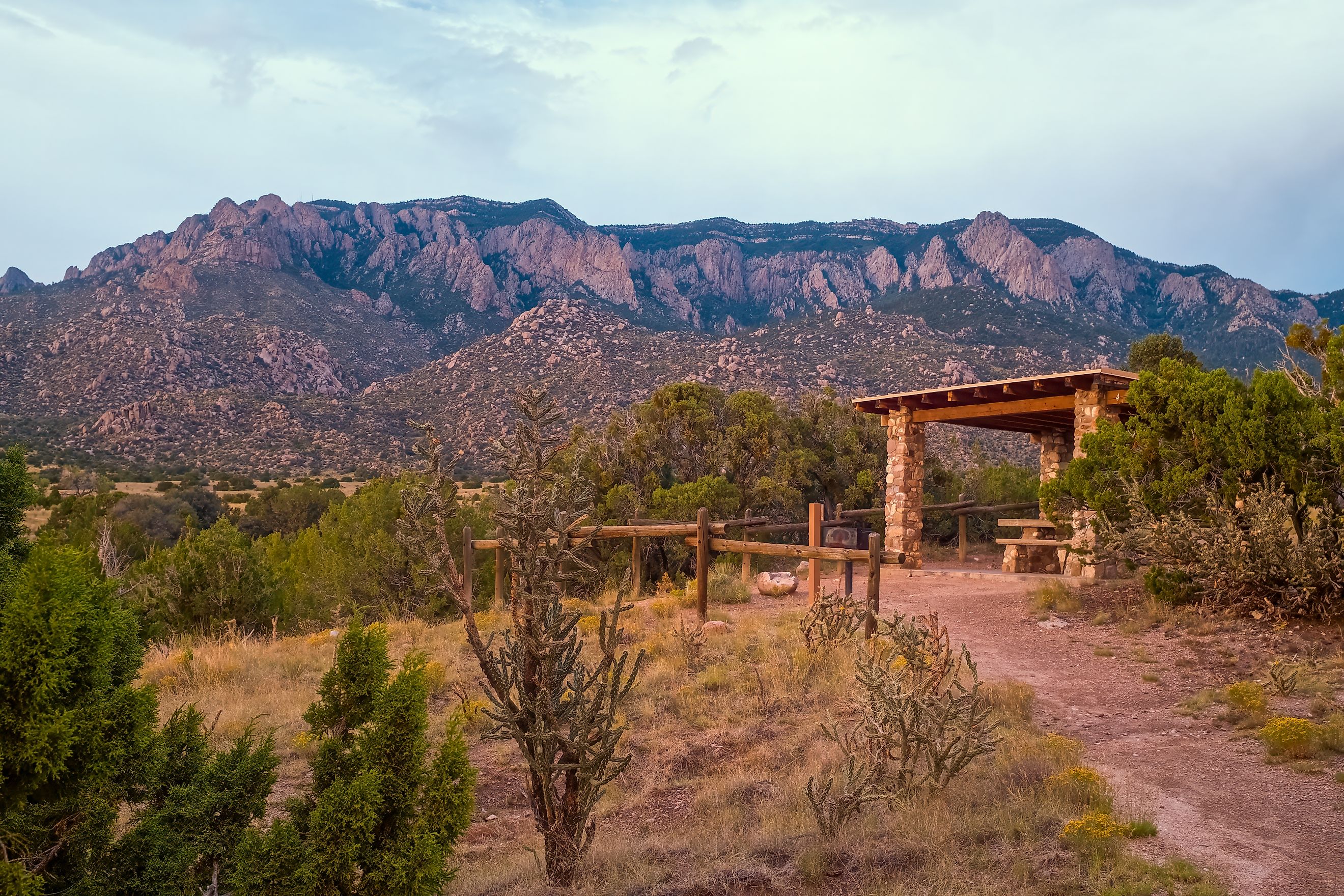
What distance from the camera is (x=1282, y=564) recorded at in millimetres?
7371

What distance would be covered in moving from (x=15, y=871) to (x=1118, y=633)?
9144mm

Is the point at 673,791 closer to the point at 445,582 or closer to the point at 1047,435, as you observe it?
the point at 445,582

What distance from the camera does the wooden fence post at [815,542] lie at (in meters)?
9.77

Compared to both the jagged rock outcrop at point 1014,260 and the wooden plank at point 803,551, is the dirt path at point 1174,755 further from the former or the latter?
the jagged rock outcrop at point 1014,260

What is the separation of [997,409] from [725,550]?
19.3 feet

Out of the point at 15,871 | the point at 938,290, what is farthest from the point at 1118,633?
the point at 938,290

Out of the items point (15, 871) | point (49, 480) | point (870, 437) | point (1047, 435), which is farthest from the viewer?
point (49, 480)

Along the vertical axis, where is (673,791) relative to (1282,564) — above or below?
below

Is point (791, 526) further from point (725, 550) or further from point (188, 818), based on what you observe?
point (188, 818)

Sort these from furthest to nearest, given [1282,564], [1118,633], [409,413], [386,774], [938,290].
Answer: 1. [938,290]
2. [409,413]
3. [1118,633]
4. [1282,564]
5. [386,774]

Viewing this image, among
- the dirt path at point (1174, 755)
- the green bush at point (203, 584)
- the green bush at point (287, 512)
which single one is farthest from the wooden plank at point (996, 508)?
the green bush at point (287, 512)

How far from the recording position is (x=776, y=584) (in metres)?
12.2

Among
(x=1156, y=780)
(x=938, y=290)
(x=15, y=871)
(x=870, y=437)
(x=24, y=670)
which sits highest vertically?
(x=938, y=290)

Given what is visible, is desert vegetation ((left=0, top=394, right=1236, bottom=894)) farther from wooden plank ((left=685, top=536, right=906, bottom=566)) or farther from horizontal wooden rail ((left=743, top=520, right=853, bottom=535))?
horizontal wooden rail ((left=743, top=520, right=853, bottom=535))
